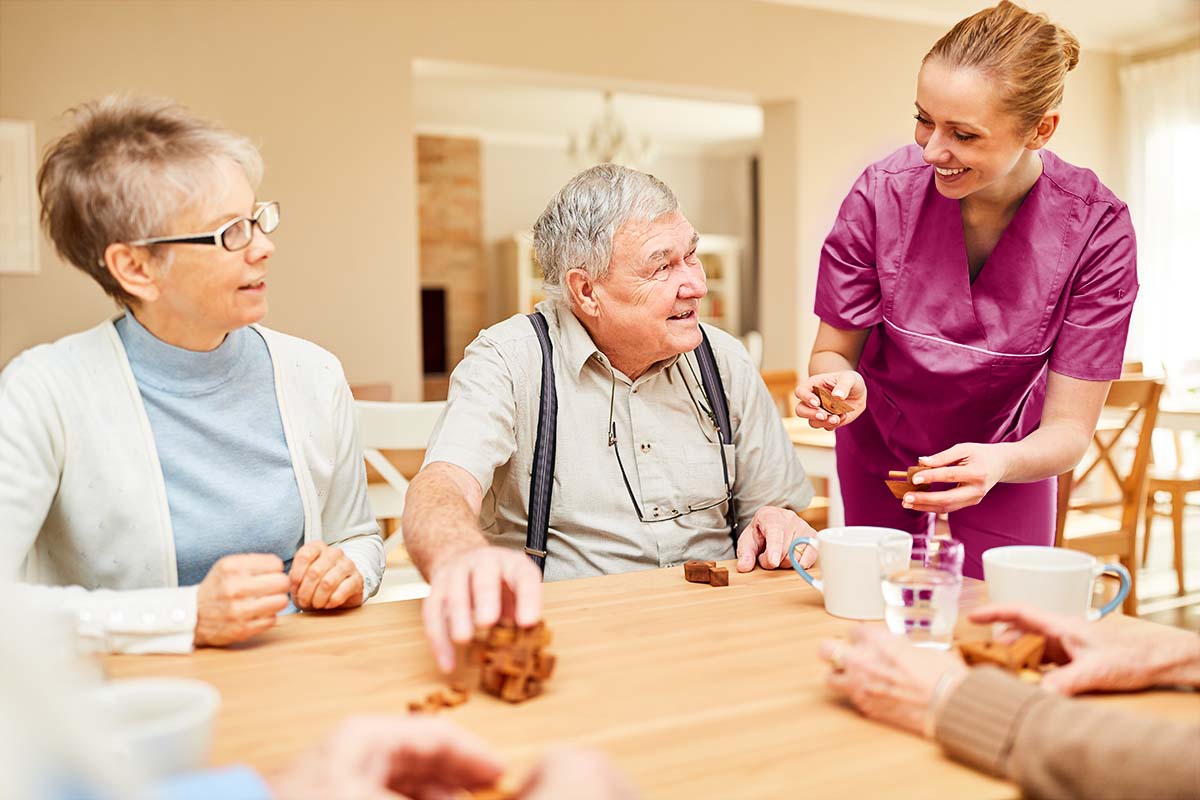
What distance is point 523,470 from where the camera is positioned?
176 centimetres

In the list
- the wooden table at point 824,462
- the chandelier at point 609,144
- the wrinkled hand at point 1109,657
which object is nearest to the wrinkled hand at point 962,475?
the wrinkled hand at point 1109,657

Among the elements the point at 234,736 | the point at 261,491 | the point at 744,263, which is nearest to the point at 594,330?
the point at 261,491

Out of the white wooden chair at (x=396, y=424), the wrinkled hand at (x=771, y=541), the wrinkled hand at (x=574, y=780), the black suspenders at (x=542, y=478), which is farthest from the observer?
the white wooden chair at (x=396, y=424)

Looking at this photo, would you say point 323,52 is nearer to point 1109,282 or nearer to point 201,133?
point 201,133

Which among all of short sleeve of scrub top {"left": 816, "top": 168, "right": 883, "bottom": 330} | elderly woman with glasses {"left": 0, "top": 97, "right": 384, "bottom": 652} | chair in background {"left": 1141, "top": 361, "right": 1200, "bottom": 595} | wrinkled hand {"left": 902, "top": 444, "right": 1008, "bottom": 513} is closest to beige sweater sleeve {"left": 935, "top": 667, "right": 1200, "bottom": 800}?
wrinkled hand {"left": 902, "top": 444, "right": 1008, "bottom": 513}

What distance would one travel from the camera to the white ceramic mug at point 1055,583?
3.64 ft

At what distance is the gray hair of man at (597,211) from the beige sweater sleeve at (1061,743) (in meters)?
1.09

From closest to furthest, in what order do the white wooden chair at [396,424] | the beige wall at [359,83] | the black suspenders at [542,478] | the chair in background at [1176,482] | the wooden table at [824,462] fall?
1. the black suspenders at [542,478]
2. the white wooden chair at [396,424]
3. the wooden table at [824,462]
4. the beige wall at [359,83]
5. the chair in background at [1176,482]

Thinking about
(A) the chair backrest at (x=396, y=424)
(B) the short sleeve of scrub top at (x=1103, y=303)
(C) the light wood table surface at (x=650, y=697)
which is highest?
(B) the short sleeve of scrub top at (x=1103, y=303)

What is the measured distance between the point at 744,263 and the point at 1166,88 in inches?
188

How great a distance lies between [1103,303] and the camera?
5.91 feet

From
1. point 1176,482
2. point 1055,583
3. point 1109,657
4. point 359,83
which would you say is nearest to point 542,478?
point 1055,583

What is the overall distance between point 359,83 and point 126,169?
3.32 m

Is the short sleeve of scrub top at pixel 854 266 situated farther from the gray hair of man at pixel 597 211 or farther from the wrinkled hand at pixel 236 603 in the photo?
the wrinkled hand at pixel 236 603
